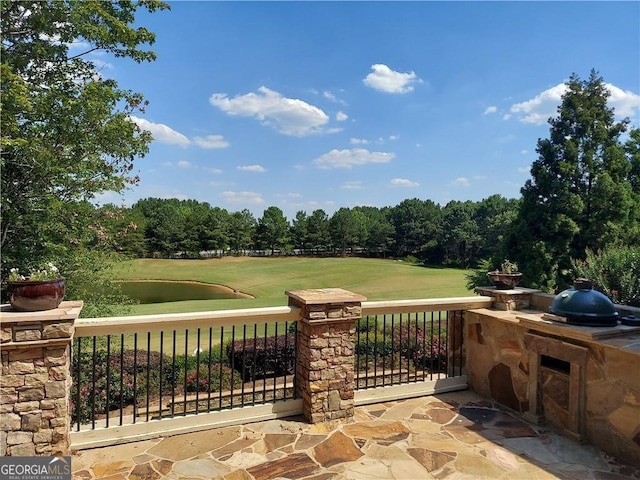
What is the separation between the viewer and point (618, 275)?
7.02 meters

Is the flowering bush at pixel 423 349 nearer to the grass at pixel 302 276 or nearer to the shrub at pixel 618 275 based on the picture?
the shrub at pixel 618 275

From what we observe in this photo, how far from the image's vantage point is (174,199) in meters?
73.6

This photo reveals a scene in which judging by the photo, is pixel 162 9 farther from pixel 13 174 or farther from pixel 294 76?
pixel 294 76

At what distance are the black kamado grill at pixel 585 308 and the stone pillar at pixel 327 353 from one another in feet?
6.08

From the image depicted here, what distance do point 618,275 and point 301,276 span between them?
93.7 feet

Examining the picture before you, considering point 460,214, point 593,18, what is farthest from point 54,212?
point 460,214

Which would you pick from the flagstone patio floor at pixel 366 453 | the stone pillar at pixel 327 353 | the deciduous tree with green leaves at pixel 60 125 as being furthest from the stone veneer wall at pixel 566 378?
the deciduous tree with green leaves at pixel 60 125

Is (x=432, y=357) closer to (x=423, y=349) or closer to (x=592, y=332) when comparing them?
(x=423, y=349)

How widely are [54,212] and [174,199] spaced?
7166 cm

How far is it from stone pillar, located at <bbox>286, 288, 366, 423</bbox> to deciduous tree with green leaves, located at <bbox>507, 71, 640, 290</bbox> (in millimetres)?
14832

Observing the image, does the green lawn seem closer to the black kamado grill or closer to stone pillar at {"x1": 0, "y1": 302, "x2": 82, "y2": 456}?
the black kamado grill

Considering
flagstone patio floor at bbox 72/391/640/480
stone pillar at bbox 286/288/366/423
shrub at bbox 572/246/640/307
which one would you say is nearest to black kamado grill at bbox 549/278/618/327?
flagstone patio floor at bbox 72/391/640/480

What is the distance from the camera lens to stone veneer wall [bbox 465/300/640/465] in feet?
9.48

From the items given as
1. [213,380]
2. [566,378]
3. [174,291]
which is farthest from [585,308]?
[174,291]
